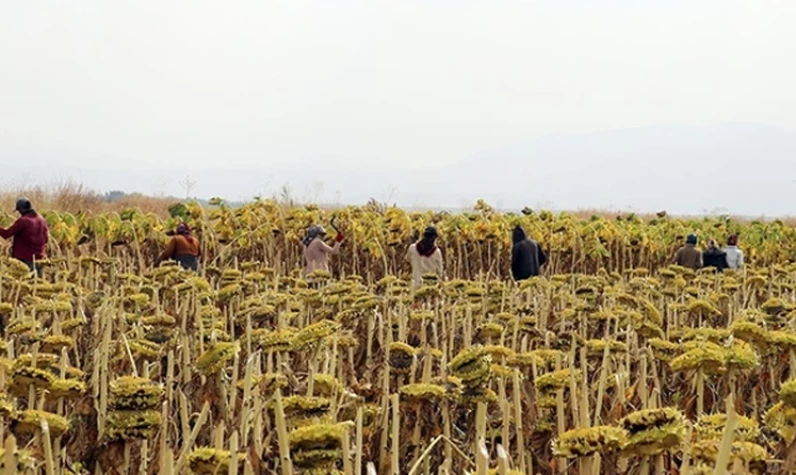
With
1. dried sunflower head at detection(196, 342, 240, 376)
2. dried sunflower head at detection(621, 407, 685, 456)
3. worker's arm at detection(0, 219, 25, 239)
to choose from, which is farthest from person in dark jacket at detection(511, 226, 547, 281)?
dried sunflower head at detection(621, 407, 685, 456)

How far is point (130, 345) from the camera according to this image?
11.9 ft

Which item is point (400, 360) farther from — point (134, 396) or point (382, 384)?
point (134, 396)

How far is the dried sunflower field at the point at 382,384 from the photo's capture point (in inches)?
80.8

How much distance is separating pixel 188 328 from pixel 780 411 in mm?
3326

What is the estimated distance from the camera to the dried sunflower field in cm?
205

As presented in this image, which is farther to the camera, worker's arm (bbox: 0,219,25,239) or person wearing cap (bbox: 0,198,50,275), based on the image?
person wearing cap (bbox: 0,198,50,275)

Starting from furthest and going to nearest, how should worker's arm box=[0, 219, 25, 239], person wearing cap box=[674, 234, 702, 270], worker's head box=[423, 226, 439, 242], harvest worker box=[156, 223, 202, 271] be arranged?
person wearing cap box=[674, 234, 702, 270] < harvest worker box=[156, 223, 202, 271] < worker's head box=[423, 226, 439, 242] < worker's arm box=[0, 219, 25, 239]

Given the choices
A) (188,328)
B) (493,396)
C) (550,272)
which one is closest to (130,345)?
(188,328)

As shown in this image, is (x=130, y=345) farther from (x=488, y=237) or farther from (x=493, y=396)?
(x=488, y=237)

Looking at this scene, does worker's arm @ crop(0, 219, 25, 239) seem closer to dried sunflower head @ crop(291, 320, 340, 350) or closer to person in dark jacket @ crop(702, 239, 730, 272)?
dried sunflower head @ crop(291, 320, 340, 350)

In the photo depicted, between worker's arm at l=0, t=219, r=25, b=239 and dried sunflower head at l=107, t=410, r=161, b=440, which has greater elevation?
worker's arm at l=0, t=219, r=25, b=239

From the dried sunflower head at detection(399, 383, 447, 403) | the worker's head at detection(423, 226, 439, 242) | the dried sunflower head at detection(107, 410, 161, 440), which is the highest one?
the worker's head at detection(423, 226, 439, 242)

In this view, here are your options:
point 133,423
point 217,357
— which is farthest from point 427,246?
point 133,423

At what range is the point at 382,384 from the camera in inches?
152
